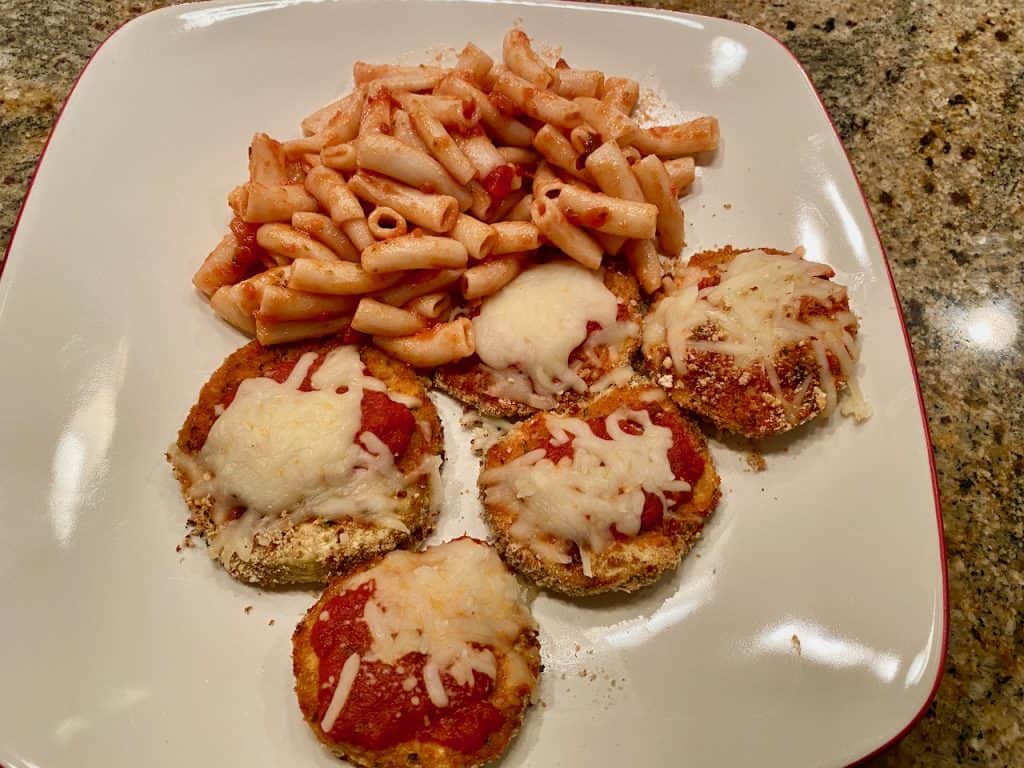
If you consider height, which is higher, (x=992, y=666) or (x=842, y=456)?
(x=842, y=456)

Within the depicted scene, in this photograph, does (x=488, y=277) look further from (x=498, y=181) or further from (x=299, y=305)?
(x=299, y=305)

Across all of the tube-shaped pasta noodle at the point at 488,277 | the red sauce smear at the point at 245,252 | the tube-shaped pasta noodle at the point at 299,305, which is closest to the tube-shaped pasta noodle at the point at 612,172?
the tube-shaped pasta noodle at the point at 488,277

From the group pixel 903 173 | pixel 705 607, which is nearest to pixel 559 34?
pixel 903 173

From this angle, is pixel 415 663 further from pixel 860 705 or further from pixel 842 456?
pixel 842 456

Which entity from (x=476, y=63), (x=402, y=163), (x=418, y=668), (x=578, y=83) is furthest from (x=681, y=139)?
(x=418, y=668)

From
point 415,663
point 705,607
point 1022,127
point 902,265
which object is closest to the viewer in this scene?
point 415,663
